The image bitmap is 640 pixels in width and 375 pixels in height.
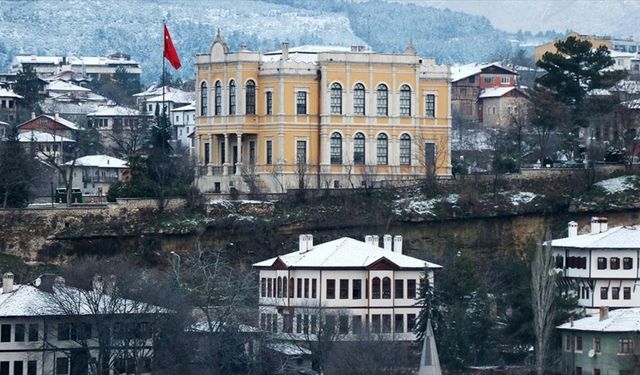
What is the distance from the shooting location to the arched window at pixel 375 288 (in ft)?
375

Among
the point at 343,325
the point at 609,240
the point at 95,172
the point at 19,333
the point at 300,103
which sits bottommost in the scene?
the point at 19,333

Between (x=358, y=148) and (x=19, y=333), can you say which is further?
(x=358, y=148)

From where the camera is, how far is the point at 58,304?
110m

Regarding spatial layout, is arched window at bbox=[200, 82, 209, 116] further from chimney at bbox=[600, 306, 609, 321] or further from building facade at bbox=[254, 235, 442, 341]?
chimney at bbox=[600, 306, 609, 321]

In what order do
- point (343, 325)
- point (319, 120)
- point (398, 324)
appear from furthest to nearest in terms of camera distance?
point (319, 120) → point (398, 324) → point (343, 325)

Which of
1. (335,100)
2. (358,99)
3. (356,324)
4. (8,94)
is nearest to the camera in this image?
(356,324)

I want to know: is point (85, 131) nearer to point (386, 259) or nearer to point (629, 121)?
point (629, 121)

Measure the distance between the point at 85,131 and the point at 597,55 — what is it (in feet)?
161

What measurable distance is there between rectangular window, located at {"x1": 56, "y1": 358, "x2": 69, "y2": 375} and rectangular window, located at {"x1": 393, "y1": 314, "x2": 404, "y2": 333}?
12.8m

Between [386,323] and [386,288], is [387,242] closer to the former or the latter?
[386,288]

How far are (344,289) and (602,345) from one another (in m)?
11.5

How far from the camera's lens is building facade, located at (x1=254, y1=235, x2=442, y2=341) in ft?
369

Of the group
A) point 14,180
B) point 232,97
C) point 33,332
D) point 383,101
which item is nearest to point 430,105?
point 383,101

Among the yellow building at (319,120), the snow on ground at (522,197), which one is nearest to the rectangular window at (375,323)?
the snow on ground at (522,197)
